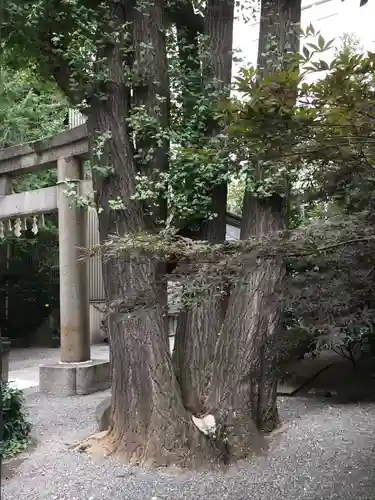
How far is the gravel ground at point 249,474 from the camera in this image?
380 cm

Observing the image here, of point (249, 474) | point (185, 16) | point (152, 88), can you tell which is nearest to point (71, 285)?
point (152, 88)

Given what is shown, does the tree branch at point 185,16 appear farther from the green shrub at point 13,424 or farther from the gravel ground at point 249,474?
the gravel ground at point 249,474

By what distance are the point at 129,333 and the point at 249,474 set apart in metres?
1.46

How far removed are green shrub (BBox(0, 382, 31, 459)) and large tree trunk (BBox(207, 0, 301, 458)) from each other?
6.13 feet

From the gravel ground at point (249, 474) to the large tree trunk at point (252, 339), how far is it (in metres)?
0.27

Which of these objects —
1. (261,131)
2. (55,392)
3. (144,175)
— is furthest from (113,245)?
(55,392)

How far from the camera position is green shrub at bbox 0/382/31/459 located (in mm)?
4906

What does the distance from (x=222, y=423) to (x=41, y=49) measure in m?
3.79

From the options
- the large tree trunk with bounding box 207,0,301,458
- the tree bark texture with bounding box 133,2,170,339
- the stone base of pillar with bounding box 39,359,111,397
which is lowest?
the stone base of pillar with bounding box 39,359,111,397

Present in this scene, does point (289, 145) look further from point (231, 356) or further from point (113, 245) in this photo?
point (231, 356)

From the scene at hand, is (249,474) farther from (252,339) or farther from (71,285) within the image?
(71,285)

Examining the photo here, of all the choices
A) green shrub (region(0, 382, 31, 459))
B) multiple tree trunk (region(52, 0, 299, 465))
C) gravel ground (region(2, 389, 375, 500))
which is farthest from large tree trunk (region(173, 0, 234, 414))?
green shrub (region(0, 382, 31, 459))

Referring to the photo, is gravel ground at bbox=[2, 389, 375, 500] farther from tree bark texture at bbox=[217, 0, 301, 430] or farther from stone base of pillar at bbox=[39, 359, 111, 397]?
stone base of pillar at bbox=[39, 359, 111, 397]

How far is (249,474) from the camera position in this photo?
4105 mm
